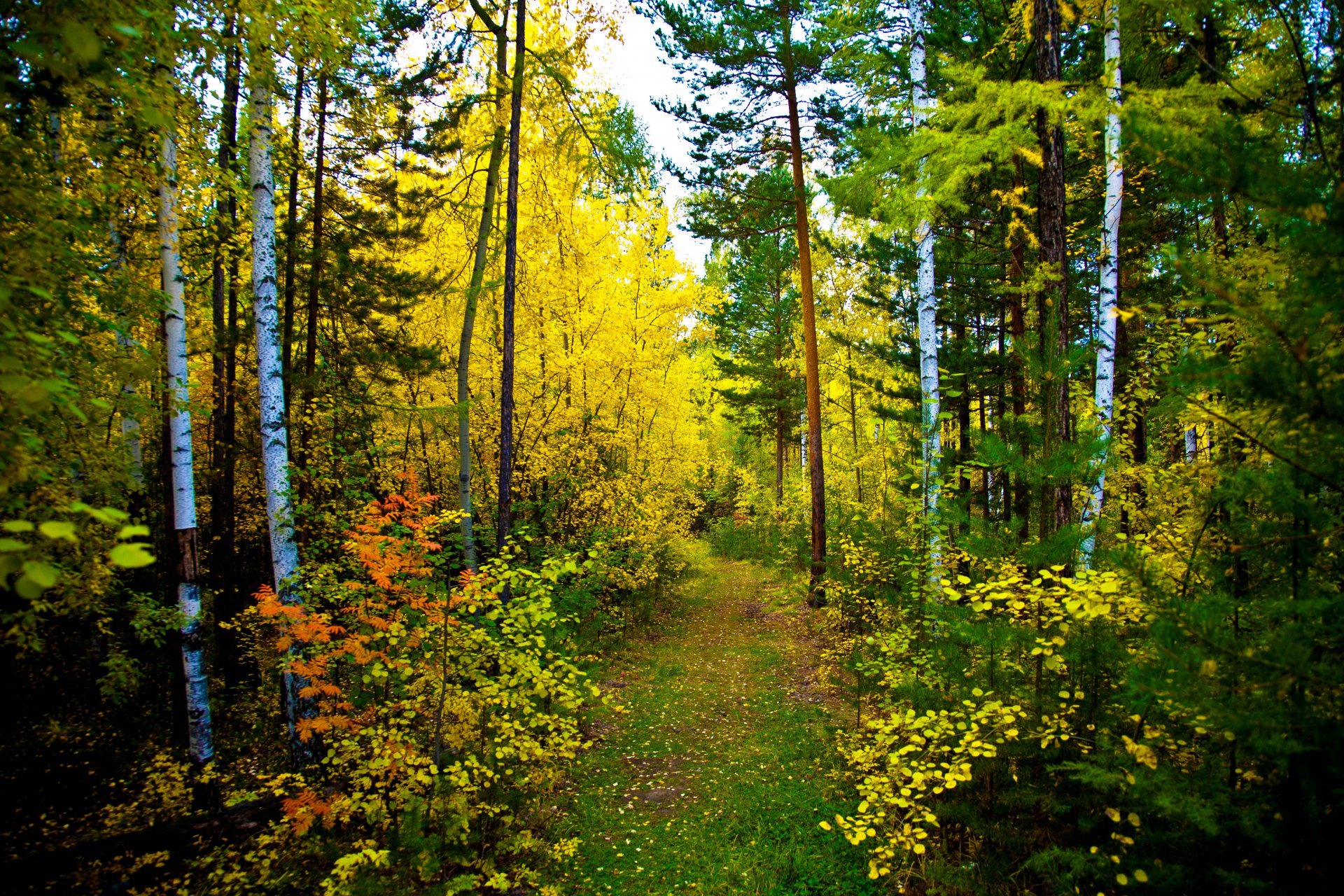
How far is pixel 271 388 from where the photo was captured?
5.78 metres

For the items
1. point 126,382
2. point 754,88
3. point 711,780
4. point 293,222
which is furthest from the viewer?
→ point 754,88

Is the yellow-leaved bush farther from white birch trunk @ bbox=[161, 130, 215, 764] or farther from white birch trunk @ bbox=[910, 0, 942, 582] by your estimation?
white birch trunk @ bbox=[161, 130, 215, 764]

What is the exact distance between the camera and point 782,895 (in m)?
4.29

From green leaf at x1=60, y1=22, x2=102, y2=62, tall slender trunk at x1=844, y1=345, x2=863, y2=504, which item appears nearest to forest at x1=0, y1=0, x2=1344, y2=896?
green leaf at x1=60, y1=22, x2=102, y2=62

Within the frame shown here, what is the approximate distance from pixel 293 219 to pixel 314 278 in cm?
91

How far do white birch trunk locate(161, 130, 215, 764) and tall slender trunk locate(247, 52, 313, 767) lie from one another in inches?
24.2

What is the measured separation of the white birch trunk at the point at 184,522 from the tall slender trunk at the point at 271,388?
62cm

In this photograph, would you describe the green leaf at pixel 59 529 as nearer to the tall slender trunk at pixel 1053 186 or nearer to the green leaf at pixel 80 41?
the green leaf at pixel 80 41

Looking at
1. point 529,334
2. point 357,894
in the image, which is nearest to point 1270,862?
point 357,894

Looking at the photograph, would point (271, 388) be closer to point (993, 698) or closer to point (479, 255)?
point (479, 255)

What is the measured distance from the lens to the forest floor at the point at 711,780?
15.3ft

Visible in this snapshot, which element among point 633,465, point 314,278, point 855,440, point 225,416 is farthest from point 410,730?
point 855,440

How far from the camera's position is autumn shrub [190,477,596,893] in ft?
13.9

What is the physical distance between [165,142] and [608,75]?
21.9 ft
